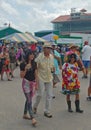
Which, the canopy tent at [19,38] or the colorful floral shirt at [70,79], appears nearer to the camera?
the colorful floral shirt at [70,79]

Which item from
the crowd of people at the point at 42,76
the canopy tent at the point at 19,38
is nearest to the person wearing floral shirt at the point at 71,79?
the crowd of people at the point at 42,76

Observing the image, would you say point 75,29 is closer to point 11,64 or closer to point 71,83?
point 11,64

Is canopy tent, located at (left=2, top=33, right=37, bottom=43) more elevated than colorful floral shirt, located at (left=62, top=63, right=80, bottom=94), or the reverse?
canopy tent, located at (left=2, top=33, right=37, bottom=43)

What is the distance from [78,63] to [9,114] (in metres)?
2.02

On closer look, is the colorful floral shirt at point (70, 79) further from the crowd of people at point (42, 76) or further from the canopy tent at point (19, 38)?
the canopy tent at point (19, 38)

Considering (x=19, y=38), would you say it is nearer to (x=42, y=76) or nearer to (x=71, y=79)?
(x=71, y=79)

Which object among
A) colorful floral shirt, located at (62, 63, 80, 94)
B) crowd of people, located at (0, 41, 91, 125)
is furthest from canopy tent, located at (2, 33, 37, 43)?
colorful floral shirt, located at (62, 63, 80, 94)

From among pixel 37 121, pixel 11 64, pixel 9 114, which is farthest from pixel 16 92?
pixel 11 64

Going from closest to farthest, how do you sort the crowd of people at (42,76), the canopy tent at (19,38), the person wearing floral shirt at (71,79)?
the crowd of people at (42,76) → the person wearing floral shirt at (71,79) → the canopy tent at (19,38)

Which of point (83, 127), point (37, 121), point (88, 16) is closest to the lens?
point (83, 127)

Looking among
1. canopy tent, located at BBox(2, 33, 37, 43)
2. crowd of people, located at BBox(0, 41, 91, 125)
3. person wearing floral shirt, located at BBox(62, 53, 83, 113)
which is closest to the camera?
crowd of people, located at BBox(0, 41, 91, 125)

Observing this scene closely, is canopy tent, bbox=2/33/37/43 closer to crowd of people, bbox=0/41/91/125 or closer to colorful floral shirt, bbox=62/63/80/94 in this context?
crowd of people, bbox=0/41/91/125

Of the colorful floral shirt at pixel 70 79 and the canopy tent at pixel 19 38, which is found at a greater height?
the canopy tent at pixel 19 38

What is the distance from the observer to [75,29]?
413 feet
